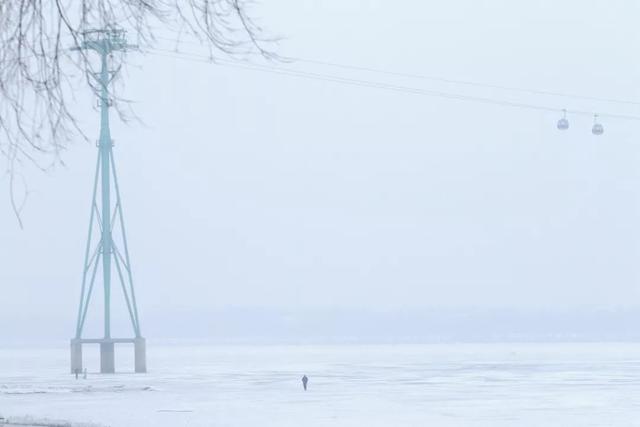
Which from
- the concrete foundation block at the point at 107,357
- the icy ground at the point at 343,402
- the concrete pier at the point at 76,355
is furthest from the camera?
the concrete foundation block at the point at 107,357

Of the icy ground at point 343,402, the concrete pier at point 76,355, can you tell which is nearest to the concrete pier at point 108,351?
the concrete pier at point 76,355

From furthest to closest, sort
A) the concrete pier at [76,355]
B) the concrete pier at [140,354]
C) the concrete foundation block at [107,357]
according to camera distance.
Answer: the concrete foundation block at [107,357], the concrete pier at [140,354], the concrete pier at [76,355]

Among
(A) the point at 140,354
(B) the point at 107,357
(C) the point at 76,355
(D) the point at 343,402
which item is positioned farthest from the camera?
(B) the point at 107,357

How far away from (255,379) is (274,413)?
956 inches

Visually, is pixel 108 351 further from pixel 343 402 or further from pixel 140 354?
pixel 343 402

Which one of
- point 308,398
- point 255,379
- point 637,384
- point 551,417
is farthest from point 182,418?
point 255,379

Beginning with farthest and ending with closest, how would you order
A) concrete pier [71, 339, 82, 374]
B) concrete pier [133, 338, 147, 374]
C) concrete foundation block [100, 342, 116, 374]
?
concrete foundation block [100, 342, 116, 374]
concrete pier [133, 338, 147, 374]
concrete pier [71, 339, 82, 374]

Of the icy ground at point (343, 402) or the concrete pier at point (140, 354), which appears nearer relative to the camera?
the icy ground at point (343, 402)

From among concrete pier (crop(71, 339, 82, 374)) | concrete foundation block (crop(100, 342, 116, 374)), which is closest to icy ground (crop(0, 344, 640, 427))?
concrete pier (crop(71, 339, 82, 374))

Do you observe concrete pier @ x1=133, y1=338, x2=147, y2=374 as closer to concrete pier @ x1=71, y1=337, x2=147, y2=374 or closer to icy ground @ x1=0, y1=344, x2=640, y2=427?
concrete pier @ x1=71, y1=337, x2=147, y2=374

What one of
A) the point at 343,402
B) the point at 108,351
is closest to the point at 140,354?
the point at 108,351

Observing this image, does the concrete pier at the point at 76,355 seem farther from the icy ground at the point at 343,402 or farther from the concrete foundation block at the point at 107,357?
the icy ground at the point at 343,402

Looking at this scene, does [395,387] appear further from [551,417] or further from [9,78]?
[9,78]

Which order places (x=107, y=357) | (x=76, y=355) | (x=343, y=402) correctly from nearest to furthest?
(x=343, y=402) < (x=76, y=355) < (x=107, y=357)
